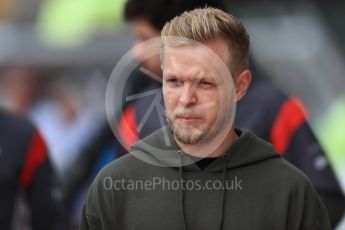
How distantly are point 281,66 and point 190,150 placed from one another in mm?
2014

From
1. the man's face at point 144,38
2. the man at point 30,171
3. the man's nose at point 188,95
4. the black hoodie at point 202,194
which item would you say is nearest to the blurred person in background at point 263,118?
the man's face at point 144,38

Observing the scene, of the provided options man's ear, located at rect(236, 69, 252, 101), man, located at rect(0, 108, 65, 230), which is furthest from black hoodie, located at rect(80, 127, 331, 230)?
man, located at rect(0, 108, 65, 230)

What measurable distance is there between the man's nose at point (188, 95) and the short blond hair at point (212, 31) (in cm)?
12

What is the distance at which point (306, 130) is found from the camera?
324cm

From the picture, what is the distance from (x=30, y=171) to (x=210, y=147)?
1.48 metres

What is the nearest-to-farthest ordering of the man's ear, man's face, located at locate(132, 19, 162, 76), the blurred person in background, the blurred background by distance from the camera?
the man's ear < the blurred person in background < man's face, located at locate(132, 19, 162, 76) < the blurred background

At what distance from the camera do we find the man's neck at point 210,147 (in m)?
2.20

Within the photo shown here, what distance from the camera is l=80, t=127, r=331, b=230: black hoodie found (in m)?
2.15

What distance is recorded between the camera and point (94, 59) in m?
4.27

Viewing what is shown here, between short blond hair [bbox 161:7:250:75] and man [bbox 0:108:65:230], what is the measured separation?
144cm

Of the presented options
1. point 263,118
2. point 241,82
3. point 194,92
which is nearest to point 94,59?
point 263,118

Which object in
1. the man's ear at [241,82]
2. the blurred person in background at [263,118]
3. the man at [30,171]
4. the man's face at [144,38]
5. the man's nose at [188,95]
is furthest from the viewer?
the man at [30,171]

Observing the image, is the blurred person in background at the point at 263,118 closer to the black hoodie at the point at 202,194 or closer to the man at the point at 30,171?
the man at the point at 30,171

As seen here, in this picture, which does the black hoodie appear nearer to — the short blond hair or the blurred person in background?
the short blond hair
